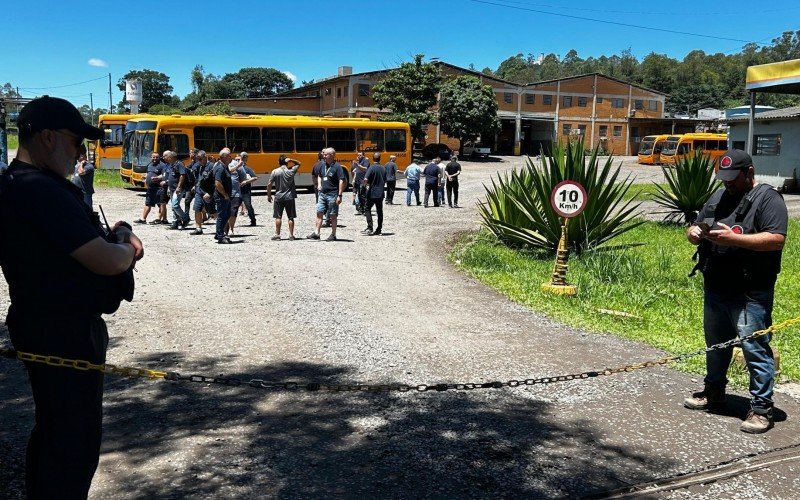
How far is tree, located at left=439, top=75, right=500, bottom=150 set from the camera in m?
51.5

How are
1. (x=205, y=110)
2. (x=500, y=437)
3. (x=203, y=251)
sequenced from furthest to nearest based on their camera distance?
(x=205, y=110)
(x=203, y=251)
(x=500, y=437)

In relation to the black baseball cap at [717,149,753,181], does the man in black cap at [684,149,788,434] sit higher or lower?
lower

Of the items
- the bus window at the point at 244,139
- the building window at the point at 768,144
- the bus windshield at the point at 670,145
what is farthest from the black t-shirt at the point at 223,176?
the bus windshield at the point at 670,145

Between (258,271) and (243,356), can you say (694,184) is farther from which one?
(243,356)

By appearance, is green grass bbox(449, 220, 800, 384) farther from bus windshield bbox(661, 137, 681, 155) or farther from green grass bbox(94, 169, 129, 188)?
bus windshield bbox(661, 137, 681, 155)

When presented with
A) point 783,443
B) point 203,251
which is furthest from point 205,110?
point 783,443

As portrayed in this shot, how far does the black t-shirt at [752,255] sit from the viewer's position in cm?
455

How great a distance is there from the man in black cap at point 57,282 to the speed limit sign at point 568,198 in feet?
24.3

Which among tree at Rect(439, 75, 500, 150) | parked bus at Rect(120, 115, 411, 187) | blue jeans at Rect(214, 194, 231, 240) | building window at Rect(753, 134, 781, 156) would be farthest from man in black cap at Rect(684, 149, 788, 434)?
tree at Rect(439, 75, 500, 150)

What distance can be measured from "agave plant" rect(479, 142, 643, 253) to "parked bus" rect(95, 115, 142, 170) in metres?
24.7

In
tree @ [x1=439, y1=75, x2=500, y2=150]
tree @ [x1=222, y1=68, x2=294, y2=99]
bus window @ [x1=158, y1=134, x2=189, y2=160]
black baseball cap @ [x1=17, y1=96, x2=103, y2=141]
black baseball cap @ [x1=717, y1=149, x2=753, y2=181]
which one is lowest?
black baseball cap @ [x1=717, y1=149, x2=753, y2=181]

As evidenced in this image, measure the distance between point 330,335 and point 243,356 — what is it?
106 centimetres

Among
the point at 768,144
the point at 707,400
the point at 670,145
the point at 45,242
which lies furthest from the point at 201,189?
the point at 670,145

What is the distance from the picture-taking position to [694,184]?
15953 mm
